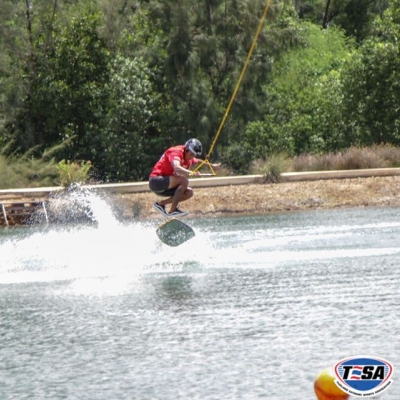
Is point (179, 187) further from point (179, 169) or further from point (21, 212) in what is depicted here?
point (21, 212)

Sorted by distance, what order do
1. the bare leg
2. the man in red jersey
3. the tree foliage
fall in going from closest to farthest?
the man in red jersey
the bare leg
the tree foliage

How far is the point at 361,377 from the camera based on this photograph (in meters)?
5.31

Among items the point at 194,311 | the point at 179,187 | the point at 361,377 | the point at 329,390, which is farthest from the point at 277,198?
the point at 329,390

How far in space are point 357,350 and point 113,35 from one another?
30516mm

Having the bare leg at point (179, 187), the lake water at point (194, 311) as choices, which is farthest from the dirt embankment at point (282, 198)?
the bare leg at point (179, 187)

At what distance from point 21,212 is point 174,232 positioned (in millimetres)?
11522

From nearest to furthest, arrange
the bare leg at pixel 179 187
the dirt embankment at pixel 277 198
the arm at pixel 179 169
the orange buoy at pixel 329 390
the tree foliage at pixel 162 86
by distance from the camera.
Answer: the orange buoy at pixel 329 390 → the arm at pixel 179 169 → the bare leg at pixel 179 187 → the dirt embankment at pixel 277 198 → the tree foliage at pixel 162 86

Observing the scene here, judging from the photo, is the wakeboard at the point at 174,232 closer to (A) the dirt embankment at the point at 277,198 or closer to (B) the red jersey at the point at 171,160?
(B) the red jersey at the point at 171,160

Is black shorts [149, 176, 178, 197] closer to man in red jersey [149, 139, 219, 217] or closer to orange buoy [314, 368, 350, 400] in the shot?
man in red jersey [149, 139, 219, 217]

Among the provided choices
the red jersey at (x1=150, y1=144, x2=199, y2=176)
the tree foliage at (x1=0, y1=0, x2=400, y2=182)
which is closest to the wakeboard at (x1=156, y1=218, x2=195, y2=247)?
the red jersey at (x1=150, y1=144, x2=199, y2=176)

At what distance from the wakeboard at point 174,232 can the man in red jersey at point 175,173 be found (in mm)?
178

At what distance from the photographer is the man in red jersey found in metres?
16.9

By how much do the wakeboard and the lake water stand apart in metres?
0.31

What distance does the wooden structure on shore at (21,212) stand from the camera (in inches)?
1105
